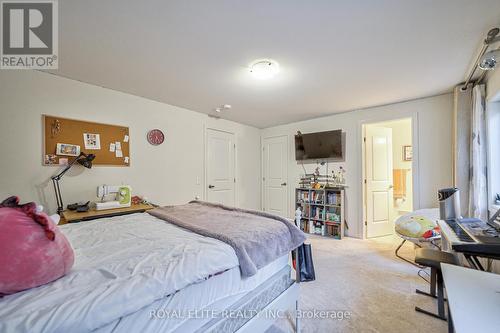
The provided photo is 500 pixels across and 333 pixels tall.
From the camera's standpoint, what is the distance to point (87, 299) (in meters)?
0.78

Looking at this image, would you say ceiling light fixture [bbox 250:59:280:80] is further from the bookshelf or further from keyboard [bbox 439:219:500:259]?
the bookshelf

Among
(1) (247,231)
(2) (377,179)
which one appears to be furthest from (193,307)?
(2) (377,179)

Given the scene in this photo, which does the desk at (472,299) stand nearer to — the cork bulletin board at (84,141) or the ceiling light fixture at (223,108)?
the ceiling light fixture at (223,108)

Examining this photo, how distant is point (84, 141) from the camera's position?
106 inches

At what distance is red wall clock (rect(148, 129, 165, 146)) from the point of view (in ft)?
10.9

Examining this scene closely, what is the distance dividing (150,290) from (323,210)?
12.8 feet

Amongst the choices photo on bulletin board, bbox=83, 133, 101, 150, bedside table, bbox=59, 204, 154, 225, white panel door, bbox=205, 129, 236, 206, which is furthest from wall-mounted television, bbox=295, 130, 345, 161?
photo on bulletin board, bbox=83, 133, 101, 150

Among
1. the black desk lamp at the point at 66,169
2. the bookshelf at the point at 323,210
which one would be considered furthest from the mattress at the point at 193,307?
the bookshelf at the point at 323,210

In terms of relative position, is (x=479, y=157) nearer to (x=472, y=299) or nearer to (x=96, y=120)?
(x=472, y=299)

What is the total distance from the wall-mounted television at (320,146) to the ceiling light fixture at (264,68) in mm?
2202

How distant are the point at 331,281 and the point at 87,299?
241 centimetres

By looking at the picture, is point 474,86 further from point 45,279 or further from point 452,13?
point 45,279

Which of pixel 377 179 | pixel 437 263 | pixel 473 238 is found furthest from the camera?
pixel 377 179

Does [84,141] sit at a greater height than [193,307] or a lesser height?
greater
